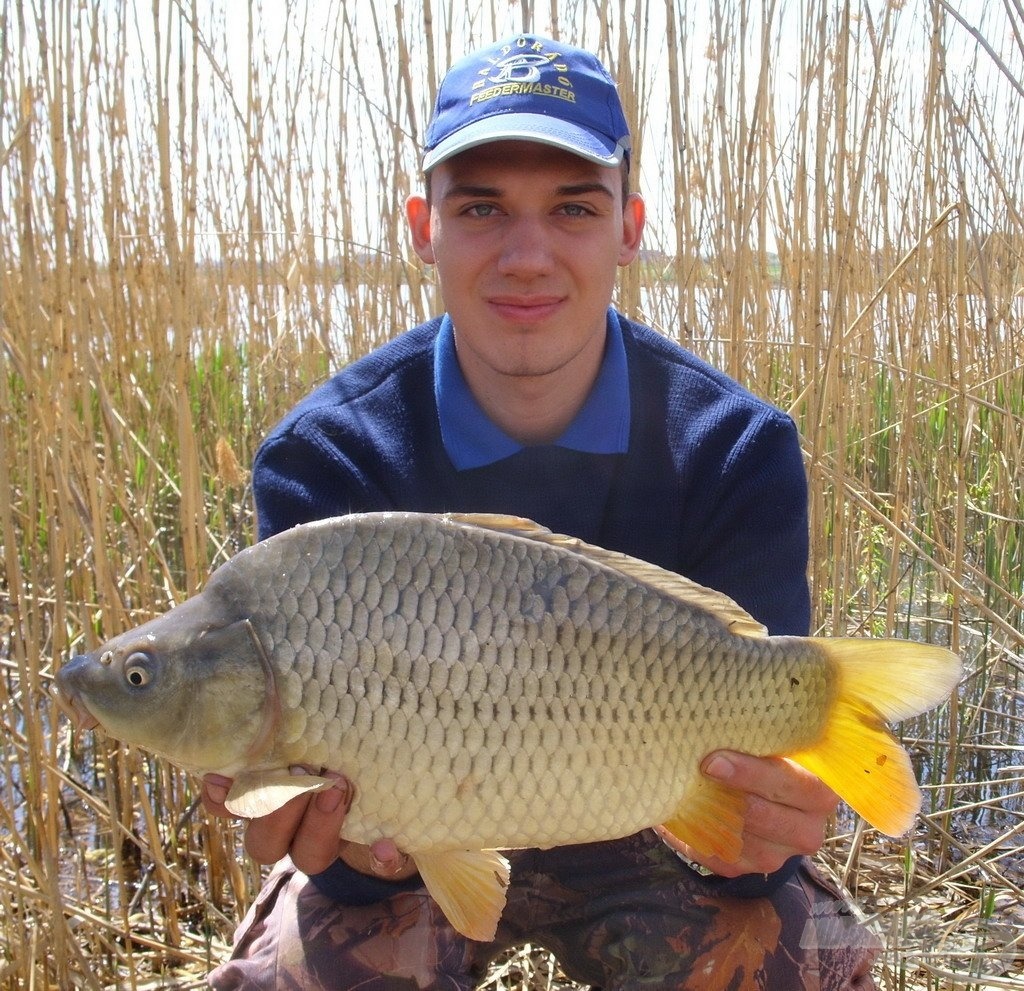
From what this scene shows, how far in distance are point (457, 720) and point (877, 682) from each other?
1.30 ft

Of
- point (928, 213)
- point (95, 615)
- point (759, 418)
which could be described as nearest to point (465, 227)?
point (759, 418)

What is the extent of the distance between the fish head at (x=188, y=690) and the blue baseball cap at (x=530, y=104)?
69 centimetres

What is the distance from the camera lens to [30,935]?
5.40ft

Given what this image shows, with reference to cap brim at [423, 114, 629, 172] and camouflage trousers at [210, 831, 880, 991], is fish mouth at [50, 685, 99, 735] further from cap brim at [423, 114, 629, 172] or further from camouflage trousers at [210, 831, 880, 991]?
cap brim at [423, 114, 629, 172]

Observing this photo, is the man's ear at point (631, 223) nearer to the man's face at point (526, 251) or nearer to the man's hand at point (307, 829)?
the man's face at point (526, 251)

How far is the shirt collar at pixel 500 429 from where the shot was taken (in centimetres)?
144

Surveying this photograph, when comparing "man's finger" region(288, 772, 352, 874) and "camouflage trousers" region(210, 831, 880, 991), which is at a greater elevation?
"man's finger" region(288, 772, 352, 874)

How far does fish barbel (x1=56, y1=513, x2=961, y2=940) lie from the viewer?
1.02 metres

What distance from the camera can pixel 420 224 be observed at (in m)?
1.65

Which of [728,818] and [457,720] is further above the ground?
[457,720]

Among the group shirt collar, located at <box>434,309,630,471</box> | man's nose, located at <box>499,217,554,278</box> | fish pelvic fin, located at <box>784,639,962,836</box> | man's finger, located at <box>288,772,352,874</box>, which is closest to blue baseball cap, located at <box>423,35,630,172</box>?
man's nose, located at <box>499,217,554,278</box>

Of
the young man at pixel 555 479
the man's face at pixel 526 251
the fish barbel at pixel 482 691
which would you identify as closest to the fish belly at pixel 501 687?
the fish barbel at pixel 482 691

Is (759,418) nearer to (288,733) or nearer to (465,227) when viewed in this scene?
(465,227)

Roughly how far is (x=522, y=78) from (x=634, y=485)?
54 centimetres
